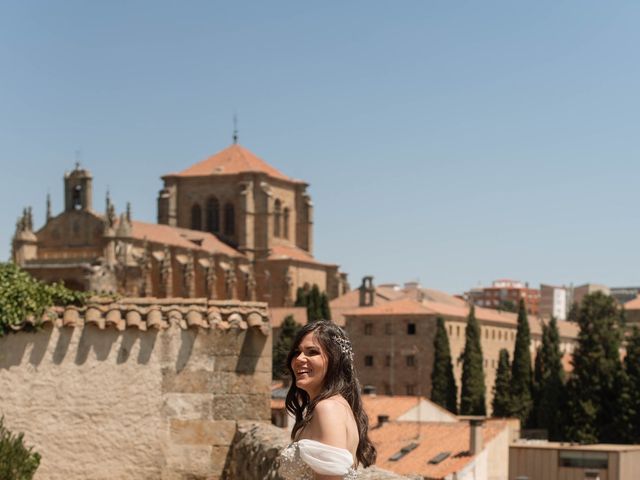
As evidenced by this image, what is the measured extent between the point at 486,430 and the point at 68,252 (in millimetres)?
58712

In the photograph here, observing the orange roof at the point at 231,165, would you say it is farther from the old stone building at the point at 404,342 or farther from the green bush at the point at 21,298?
the green bush at the point at 21,298

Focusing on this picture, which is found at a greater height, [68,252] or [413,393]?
[68,252]

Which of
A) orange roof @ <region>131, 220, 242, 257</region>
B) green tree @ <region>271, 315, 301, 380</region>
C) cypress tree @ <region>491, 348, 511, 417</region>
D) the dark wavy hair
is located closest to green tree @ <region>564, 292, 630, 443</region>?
cypress tree @ <region>491, 348, 511, 417</region>

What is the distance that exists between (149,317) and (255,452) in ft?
6.32

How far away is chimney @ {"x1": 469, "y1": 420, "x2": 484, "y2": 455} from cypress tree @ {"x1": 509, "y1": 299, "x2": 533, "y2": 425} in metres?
28.1

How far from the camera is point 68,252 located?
89.6 meters

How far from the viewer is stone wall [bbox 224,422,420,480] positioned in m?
7.19

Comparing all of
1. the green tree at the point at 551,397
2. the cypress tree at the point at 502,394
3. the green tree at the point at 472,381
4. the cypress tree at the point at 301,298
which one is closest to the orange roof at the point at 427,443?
the green tree at the point at 551,397

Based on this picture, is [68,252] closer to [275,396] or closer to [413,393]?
[413,393]

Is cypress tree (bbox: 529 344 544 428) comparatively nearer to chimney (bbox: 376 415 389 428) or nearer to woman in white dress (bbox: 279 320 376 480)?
chimney (bbox: 376 415 389 428)

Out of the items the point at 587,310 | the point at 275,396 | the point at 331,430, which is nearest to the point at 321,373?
the point at 331,430

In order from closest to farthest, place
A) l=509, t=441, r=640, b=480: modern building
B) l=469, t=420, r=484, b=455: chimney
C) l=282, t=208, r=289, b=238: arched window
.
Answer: l=469, t=420, r=484, b=455: chimney < l=509, t=441, r=640, b=480: modern building < l=282, t=208, r=289, b=238: arched window

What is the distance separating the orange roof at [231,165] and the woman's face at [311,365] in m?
102

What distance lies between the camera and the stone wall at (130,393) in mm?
9188
